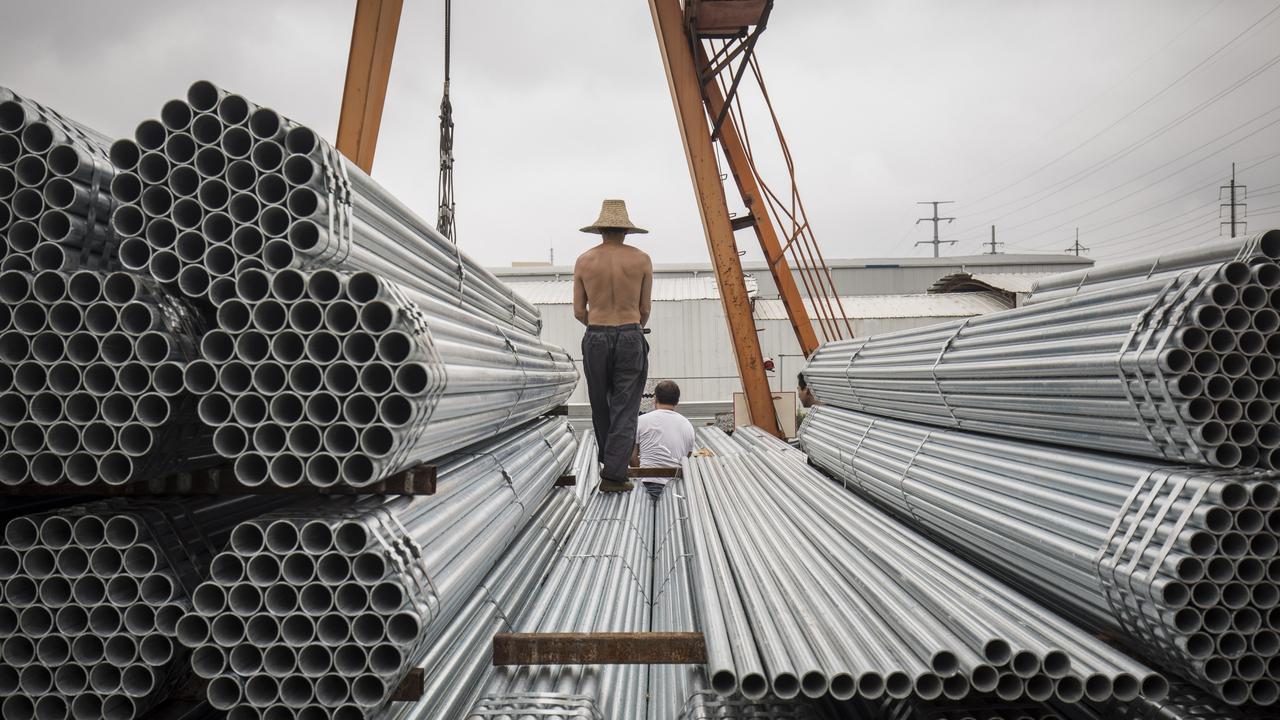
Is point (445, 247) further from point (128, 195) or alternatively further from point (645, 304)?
point (645, 304)

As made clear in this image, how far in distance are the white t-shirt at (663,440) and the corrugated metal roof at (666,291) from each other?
1271cm

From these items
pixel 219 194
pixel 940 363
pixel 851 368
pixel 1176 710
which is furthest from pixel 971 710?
pixel 851 368

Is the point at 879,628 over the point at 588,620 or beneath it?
over

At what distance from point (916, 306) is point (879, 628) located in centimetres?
2052

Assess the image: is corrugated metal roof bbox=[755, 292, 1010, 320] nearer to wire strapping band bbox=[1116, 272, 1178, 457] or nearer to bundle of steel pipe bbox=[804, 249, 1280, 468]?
bundle of steel pipe bbox=[804, 249, 1280, 468]

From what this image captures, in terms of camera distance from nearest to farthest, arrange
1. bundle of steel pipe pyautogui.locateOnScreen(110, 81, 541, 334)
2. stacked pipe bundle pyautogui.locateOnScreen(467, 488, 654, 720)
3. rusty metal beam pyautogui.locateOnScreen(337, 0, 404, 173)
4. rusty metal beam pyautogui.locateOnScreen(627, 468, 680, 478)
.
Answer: bundle of steel pipe pyautogui.locateOnScreen(110, 81, 541, 334), stacked pipe bundle pyautogui.locateOnScreen(467, 488, 654, 720), rusty metal beam pyautogui.locateOnScreen(337, 0, 404, 173), rusty metal beam pyautogui.locateOnScreen(627, 468, 680, 478)

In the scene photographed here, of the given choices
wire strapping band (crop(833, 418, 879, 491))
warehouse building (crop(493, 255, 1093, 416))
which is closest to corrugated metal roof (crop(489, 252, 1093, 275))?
warehouse building (crop(493, 255, 1093, 416))

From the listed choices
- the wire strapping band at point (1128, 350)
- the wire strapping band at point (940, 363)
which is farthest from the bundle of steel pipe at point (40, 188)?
the wire strapping band at point (940, 363)

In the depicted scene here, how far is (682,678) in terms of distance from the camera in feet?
8.94

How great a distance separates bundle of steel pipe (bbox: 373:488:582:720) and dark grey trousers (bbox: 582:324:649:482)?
1.18m

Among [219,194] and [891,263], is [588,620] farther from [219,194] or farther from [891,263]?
[891,263]

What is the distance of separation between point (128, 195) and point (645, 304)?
11.9 ft

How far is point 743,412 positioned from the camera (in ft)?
35.0

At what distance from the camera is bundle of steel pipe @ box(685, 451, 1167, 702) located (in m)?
1.98
